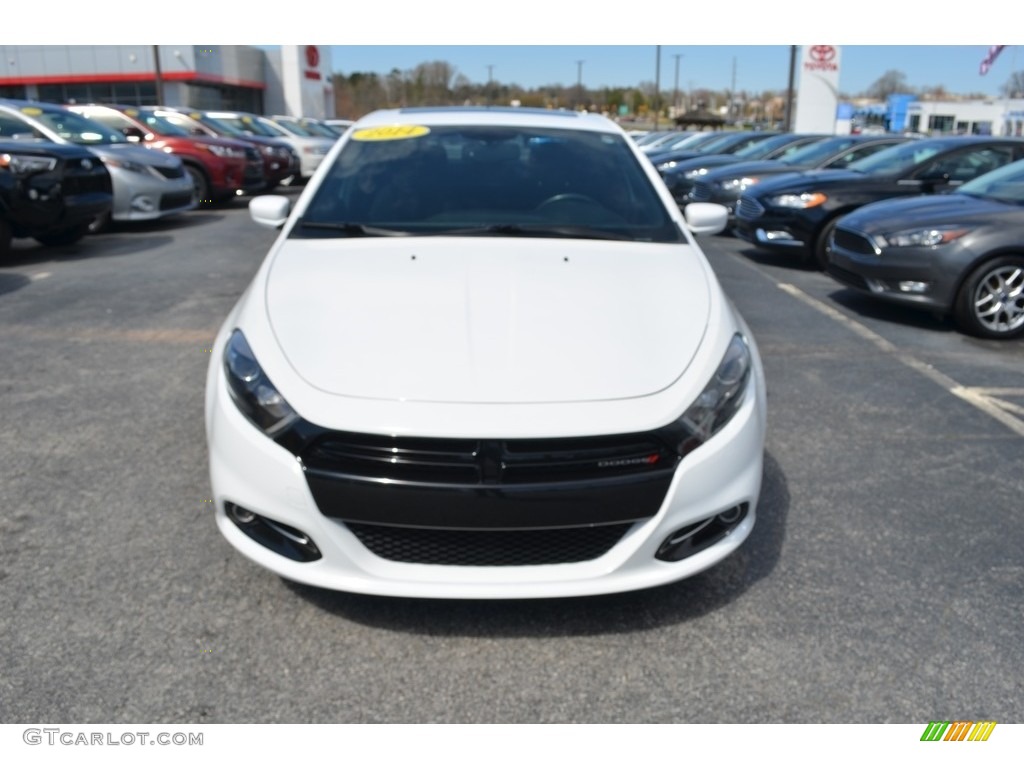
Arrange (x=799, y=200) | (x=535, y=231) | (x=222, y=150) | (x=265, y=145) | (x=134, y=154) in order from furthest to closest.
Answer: (x=265, y=145) < (x=222, y=150) < (x=134, y=154) < (x=799, y=200) < (x=535, y=231)

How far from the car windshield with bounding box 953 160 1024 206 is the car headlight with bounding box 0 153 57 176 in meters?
8.05

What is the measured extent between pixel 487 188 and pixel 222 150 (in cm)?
1121

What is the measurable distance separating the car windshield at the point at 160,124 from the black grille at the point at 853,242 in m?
10.3

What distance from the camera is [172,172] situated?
36.6 ft

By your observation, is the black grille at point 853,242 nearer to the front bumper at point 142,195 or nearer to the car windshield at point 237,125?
the front bumper at point 142,195

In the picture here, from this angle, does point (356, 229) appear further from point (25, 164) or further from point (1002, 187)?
point (25, 164)

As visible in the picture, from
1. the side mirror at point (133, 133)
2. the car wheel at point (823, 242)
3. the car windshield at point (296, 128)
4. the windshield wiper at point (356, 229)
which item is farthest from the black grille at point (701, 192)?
the car windshield at point (296, 128)

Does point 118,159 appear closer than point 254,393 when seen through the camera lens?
No

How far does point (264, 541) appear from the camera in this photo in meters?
2.56

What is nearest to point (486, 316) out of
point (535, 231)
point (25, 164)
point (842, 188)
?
point (535, 231)

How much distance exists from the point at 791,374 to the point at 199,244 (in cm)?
730

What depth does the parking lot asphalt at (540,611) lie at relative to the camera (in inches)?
93.0

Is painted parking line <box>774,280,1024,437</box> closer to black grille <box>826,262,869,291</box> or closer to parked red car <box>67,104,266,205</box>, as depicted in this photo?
black grille <box>826,262,869,291</box>
